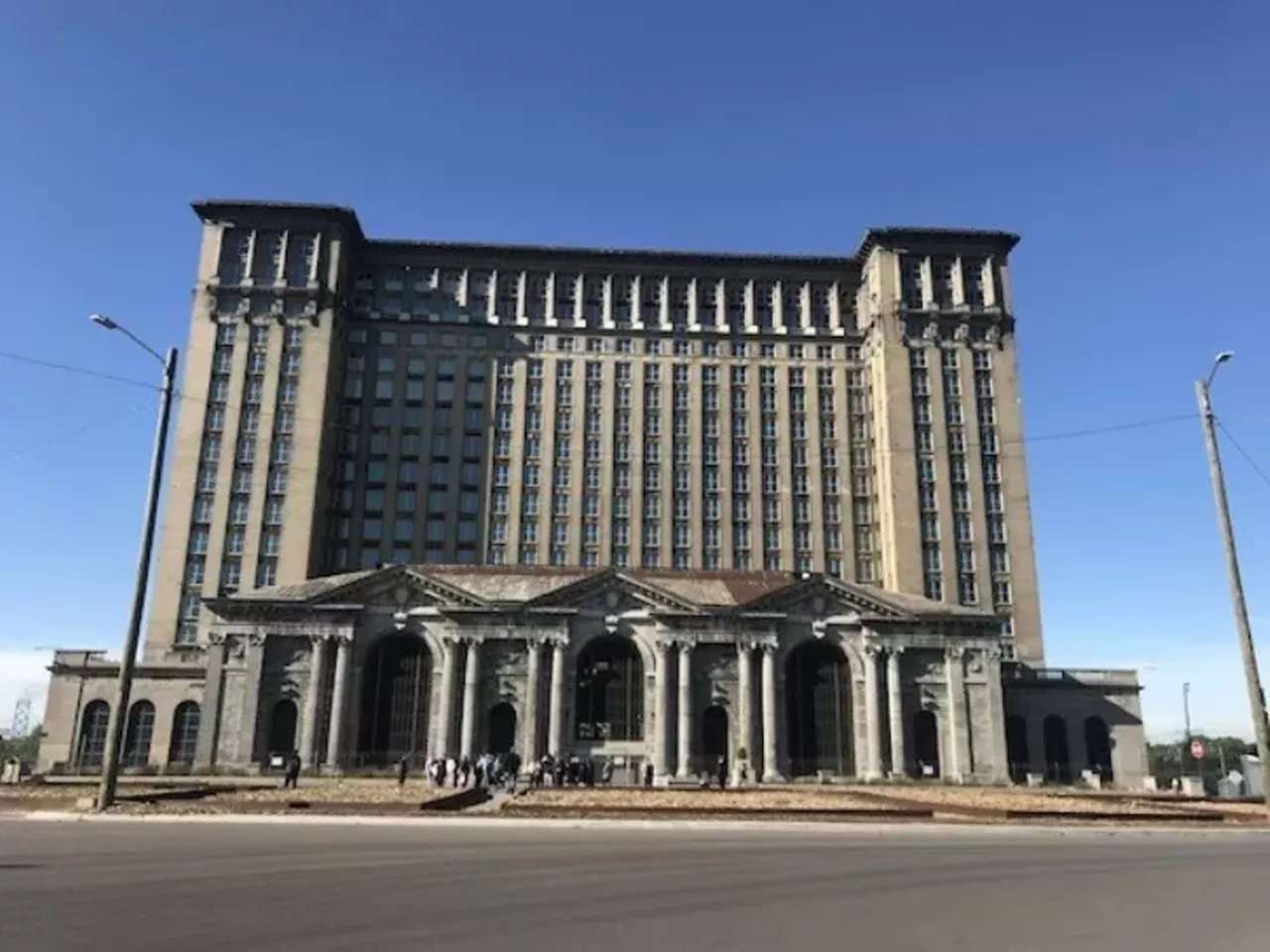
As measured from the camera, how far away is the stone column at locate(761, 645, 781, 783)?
61.2 metres

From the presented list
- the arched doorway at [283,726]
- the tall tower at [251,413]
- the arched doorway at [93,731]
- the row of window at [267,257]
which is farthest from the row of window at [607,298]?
the arched doorway at [283,726]

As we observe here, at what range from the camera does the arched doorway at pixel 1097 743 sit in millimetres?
81438

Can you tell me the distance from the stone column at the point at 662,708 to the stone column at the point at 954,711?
784 inches

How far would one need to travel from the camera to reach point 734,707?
63.6 metres

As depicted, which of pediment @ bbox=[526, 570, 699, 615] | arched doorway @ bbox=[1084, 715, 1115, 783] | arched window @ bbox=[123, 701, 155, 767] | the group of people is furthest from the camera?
arched doorway @ bbox=[1084, 715, 1115, 783]

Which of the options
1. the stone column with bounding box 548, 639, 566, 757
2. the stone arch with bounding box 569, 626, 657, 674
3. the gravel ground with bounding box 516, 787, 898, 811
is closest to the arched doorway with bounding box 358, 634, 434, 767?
the stone column with bounding box 548, 639, 566, 757

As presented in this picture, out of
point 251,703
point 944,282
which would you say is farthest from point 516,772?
point 944,282

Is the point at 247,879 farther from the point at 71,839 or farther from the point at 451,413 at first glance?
the point at 451,413

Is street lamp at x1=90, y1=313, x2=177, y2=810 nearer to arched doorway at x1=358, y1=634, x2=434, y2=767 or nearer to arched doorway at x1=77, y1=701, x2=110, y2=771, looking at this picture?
arched doorway at x1=358, y1=634, x2=434, y2=767

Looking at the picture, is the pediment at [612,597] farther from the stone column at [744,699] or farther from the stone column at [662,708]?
the stone column at [744,699]

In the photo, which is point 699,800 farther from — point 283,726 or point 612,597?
point 283,726

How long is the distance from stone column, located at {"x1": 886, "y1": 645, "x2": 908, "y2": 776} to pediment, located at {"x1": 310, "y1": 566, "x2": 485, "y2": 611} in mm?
28916

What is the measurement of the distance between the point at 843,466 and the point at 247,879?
299ft

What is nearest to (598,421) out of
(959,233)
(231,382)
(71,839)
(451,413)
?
(451,413)
